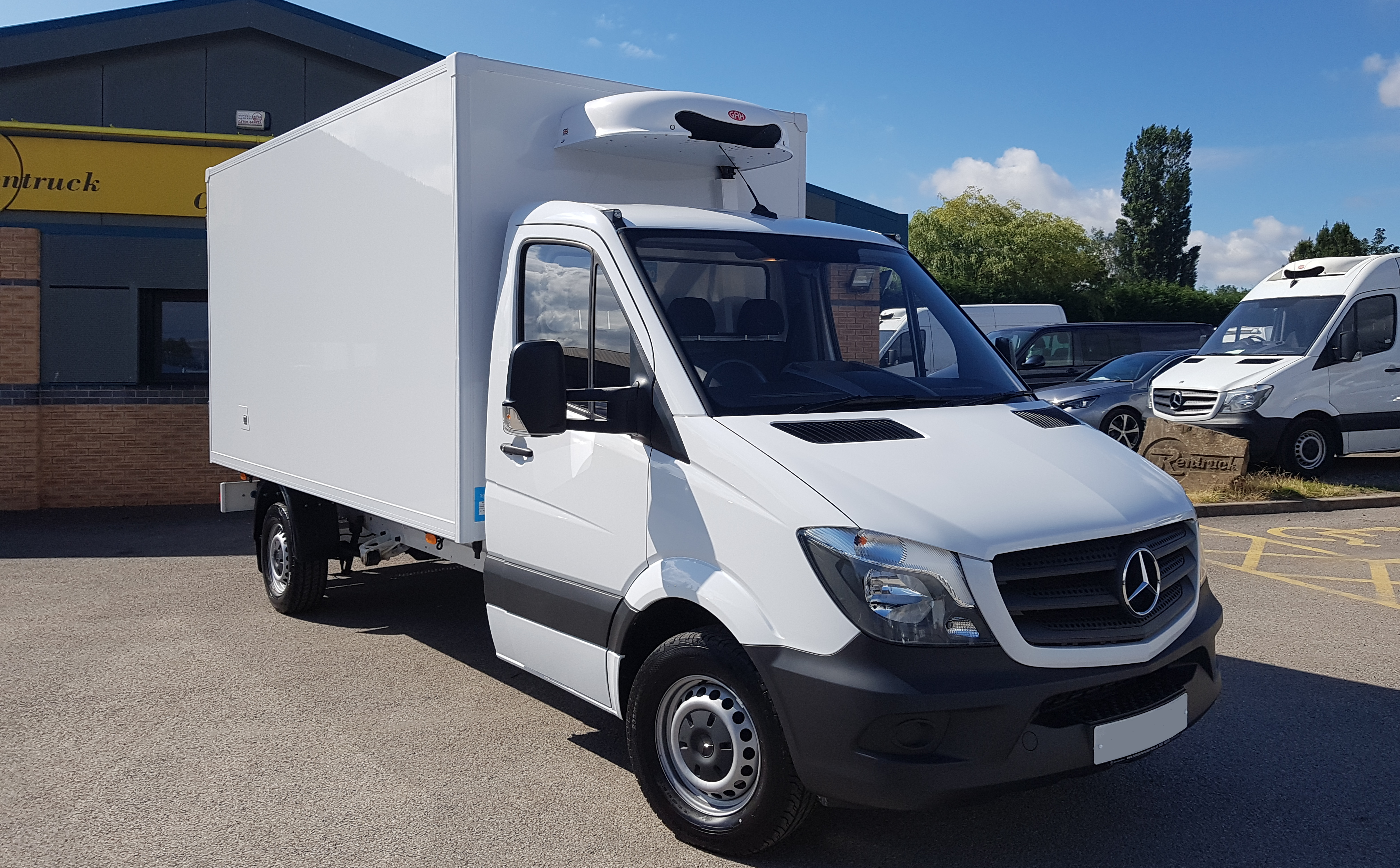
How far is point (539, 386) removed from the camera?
4.00 meters

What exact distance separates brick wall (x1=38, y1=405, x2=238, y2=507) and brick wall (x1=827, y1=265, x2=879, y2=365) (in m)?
10.9

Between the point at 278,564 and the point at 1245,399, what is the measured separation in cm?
1078

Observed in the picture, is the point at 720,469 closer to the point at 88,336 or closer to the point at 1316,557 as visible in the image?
the point at 1316,557

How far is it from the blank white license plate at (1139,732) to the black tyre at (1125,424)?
12.1 meters

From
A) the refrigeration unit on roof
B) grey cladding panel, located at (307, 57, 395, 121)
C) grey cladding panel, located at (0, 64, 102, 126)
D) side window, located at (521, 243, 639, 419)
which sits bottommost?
side window, located at (521, 243, 639, 419)

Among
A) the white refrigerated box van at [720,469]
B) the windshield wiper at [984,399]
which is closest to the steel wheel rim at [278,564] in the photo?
the white refrigerated box van at [720,469]

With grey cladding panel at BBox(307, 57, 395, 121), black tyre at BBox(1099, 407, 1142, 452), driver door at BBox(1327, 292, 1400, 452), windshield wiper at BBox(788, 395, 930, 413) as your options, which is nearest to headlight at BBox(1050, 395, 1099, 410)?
black tyre at BBox(1099, 407, 1142, 452)

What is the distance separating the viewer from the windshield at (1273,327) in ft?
44.0

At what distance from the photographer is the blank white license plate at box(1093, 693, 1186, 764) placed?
11.4 ft

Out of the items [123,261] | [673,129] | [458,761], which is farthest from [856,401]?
[123,261]

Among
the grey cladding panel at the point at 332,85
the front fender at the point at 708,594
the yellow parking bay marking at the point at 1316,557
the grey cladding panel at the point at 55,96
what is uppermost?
the grey cladding panel at the point at 332,85

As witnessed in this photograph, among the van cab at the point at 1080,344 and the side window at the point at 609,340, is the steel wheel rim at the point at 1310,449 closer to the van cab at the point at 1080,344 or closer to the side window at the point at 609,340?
the van cab at the point at 1080,344

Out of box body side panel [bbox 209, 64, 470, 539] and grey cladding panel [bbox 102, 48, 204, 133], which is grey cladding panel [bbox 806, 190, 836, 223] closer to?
grey cladding panel [bbox 102, 48, 204, 133]

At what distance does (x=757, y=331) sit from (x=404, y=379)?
2001 millimetres
